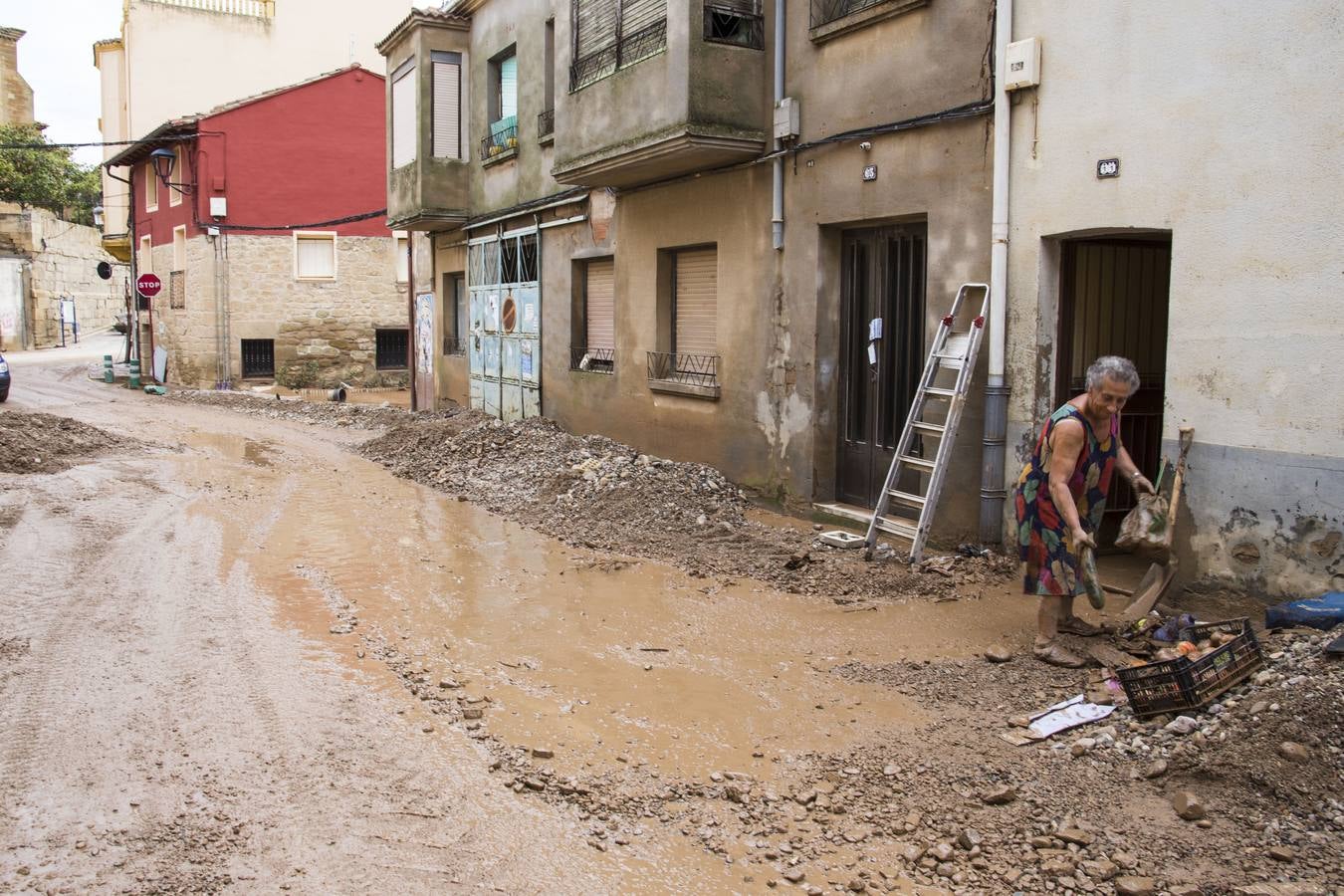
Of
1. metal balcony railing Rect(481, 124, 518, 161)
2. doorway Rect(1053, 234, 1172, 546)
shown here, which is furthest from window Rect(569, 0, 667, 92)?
doorway Rect(1053, 234, 1172, 546)

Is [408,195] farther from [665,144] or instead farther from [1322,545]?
[1322,545]

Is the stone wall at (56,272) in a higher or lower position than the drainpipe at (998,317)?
higher

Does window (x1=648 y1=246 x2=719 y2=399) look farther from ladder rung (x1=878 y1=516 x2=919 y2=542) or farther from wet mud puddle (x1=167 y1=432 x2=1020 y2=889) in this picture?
ladder rung (x1=878 y1=516 x2=919 y2=542)

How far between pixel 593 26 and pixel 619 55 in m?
0.85

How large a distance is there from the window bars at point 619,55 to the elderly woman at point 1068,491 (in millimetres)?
6511

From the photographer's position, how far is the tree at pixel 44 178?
4125 cm

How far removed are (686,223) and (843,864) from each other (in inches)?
341

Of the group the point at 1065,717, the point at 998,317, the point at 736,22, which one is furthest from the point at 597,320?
the point at 1065,717

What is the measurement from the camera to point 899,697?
5.42 m

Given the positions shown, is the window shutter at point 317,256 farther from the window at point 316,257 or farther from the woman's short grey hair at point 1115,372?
the woman's short grey hair at point 1115,372

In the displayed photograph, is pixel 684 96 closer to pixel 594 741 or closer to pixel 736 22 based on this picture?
pixel 736 22

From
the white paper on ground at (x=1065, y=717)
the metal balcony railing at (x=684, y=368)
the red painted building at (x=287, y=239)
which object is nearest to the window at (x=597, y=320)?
the metal balcony railing at (x=684, y=368)

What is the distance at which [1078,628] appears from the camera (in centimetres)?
601

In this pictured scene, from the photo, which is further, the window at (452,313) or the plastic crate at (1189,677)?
the window at (452,313)
